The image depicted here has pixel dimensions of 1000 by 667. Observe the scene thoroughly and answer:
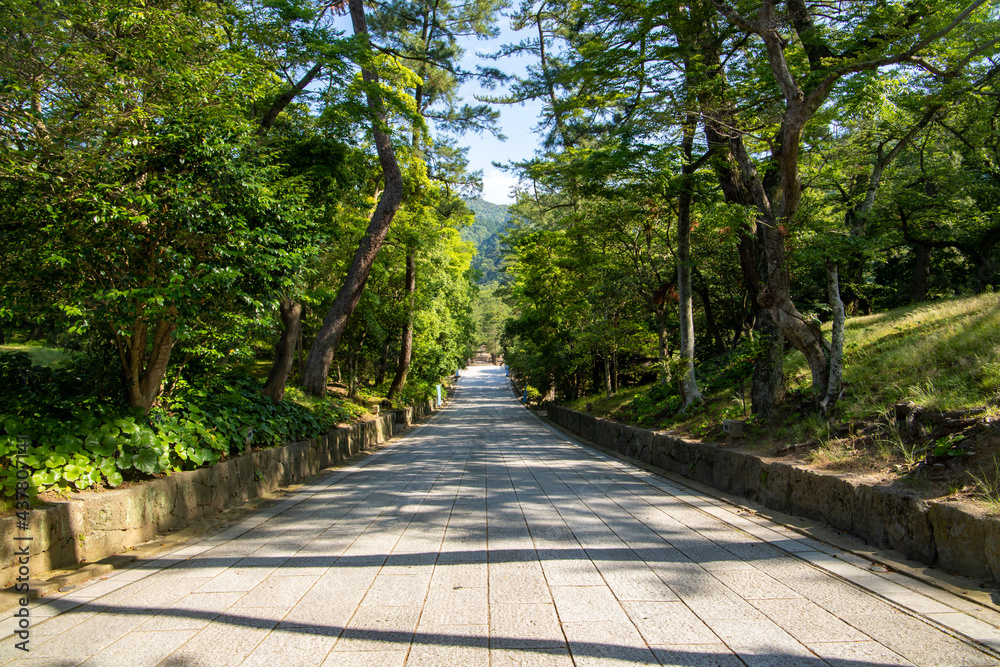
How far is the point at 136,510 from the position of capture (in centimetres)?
449

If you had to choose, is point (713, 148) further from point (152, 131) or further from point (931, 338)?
point (152, 131)

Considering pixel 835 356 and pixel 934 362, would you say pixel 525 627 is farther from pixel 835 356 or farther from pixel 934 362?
pixel 934 362

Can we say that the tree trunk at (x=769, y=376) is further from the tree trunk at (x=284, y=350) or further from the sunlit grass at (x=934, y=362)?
the tree trunk at (x=284, y=350)

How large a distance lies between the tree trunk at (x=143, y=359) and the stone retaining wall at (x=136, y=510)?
0.90 metres

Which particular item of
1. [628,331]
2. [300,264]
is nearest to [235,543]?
[300,264]

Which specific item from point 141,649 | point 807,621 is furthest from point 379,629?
point 807,621

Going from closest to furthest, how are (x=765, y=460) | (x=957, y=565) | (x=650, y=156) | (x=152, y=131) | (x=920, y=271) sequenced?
(x=957, y=565) < (x=152, y=131) < (x=765, y=460) < (x=650, y=156) < (x=920, y=271)

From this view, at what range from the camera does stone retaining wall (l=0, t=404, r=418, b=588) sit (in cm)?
359

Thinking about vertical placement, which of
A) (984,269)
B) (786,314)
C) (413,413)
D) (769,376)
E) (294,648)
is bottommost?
(413,413)

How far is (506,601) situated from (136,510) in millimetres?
3429

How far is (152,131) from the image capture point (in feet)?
15.6

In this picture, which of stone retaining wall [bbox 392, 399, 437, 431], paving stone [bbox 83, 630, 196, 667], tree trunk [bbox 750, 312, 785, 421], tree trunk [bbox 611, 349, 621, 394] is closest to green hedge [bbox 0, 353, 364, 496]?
paving stone [bbox 83, 630, 196, 667]

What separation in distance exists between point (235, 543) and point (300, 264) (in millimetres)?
2735

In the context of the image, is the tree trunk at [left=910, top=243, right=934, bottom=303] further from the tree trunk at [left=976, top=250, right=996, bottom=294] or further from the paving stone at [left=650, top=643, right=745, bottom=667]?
the paving stone at [left=650, top=643, right=745, bottom=667]
